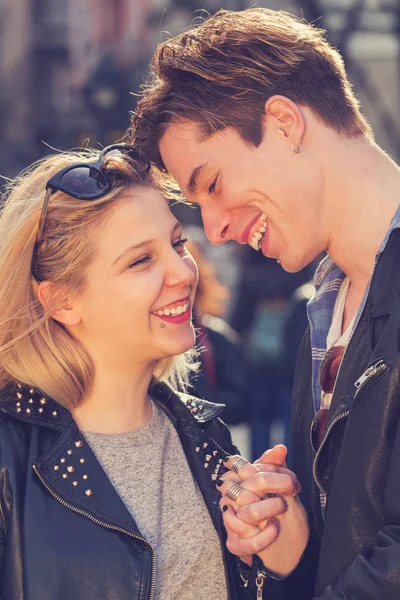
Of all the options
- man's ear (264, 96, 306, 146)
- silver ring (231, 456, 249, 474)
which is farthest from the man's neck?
silver ring (231, 456, 249, 474)

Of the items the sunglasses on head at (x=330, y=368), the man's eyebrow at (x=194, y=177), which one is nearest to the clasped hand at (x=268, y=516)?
the sunglasses on head at (x=330, y=368)

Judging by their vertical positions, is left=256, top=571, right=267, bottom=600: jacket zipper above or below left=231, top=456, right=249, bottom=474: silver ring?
below

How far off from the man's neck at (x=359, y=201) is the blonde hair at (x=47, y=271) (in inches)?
26.3

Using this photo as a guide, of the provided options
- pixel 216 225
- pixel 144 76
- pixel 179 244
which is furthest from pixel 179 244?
pixel 144 76

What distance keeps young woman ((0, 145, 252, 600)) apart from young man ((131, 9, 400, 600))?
197mm

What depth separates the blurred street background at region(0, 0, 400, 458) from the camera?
6164 millimetres

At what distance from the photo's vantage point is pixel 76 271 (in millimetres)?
3104

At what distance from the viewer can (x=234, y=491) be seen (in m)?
2.75

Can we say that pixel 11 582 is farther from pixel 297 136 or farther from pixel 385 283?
pixel 297 136

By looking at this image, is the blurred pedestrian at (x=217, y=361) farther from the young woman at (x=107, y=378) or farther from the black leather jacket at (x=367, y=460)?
the black leather jacket at (x=367, y=460)

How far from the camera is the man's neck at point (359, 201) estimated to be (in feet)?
9.37

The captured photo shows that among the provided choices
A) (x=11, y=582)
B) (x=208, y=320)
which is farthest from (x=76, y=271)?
(x=208, y=320)

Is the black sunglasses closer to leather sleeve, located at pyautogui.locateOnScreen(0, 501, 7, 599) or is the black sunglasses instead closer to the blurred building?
leather sleeve, located at pyautogui.locateOnScreen(0, 501, 7, 599)

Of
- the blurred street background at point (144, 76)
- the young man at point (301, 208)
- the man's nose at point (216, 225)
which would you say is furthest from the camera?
→ the blurred street background at point (144, 76)
